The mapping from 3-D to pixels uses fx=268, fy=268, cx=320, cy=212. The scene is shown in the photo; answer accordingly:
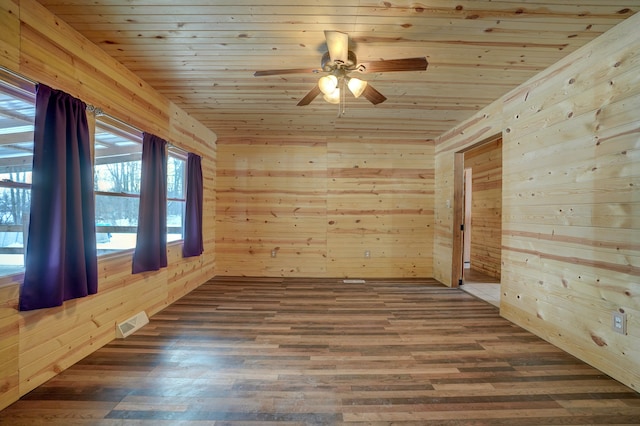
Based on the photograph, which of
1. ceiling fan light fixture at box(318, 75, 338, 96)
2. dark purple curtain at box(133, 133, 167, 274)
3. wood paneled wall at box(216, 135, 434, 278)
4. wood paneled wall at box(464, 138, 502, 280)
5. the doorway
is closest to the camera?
ceiling fan light fixture at box(318, 75, 338, 96)

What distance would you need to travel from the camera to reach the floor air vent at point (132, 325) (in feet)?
8.25

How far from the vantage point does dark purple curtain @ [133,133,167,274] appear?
2.77 metres

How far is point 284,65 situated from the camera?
2516mm

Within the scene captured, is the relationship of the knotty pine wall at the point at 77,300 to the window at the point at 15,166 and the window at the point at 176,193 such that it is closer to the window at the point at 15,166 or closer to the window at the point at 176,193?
the window at the point at 15,166

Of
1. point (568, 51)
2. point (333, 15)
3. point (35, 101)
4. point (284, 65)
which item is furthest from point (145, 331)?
point (568, 51)

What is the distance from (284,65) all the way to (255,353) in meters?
2.60

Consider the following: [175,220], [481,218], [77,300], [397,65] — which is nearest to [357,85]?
[397,65]

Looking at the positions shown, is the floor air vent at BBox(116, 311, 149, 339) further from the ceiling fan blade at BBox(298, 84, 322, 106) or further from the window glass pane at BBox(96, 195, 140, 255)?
the ceiling fan blade at BBox(298, 84, 322, 106)

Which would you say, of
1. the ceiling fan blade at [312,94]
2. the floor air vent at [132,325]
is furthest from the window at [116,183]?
the ceiling fan blade at [312,94]

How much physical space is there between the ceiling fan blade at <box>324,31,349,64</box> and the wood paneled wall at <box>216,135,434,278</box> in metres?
2.89

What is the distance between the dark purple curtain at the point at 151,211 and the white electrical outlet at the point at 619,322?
4.04 m

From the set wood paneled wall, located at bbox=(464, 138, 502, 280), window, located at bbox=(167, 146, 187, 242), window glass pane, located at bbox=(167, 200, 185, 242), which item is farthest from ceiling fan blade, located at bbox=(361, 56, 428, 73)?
wood paneled wall, located at bbox=(464, 138, 502, 280)

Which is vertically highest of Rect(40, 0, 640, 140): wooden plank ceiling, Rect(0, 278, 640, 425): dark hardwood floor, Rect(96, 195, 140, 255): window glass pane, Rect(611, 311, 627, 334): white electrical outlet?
Rect(40, 0, 640, 140): wooden plank ceiling

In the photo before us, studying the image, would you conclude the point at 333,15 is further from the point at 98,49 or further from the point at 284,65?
the point at 98,49
